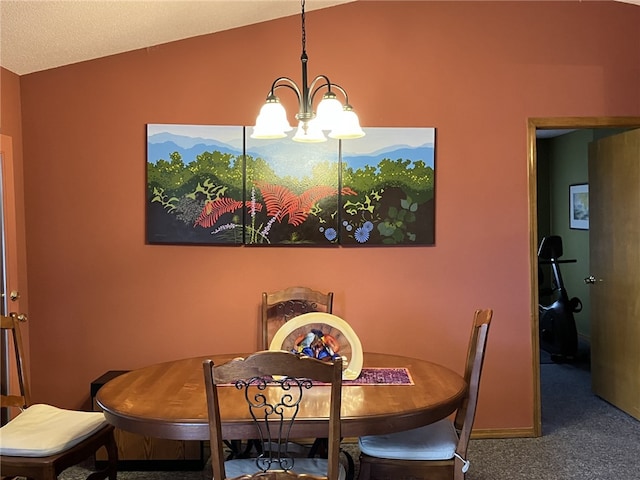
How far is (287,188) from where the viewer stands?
12.1ft

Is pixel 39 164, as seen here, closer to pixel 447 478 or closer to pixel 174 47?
pixel 174 47

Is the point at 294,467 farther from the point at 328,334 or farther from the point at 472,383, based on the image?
the point at 472,383


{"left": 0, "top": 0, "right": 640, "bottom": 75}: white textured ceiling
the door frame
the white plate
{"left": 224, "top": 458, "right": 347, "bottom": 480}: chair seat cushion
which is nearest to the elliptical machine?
the door frame

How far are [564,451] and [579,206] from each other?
3701mm

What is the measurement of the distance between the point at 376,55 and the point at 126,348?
7.66 ft

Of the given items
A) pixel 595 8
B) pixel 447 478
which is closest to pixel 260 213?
pixel 447 478

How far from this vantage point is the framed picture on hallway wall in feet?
21.1

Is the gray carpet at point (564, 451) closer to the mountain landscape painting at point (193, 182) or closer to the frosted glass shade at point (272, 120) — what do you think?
the mountain landscape painting at point (193, 182)

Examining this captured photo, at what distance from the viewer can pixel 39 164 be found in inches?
143

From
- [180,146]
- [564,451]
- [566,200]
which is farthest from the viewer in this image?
[566,200]

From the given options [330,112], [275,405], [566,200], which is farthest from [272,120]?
[566,200]

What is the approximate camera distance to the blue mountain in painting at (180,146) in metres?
3.65

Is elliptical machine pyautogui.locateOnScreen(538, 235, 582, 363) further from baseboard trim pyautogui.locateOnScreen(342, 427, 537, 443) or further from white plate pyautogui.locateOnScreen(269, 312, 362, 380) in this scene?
white plate pyautogui.locateOnScreen(269, 312, 362, 380)

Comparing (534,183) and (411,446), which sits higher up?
(534,183)
